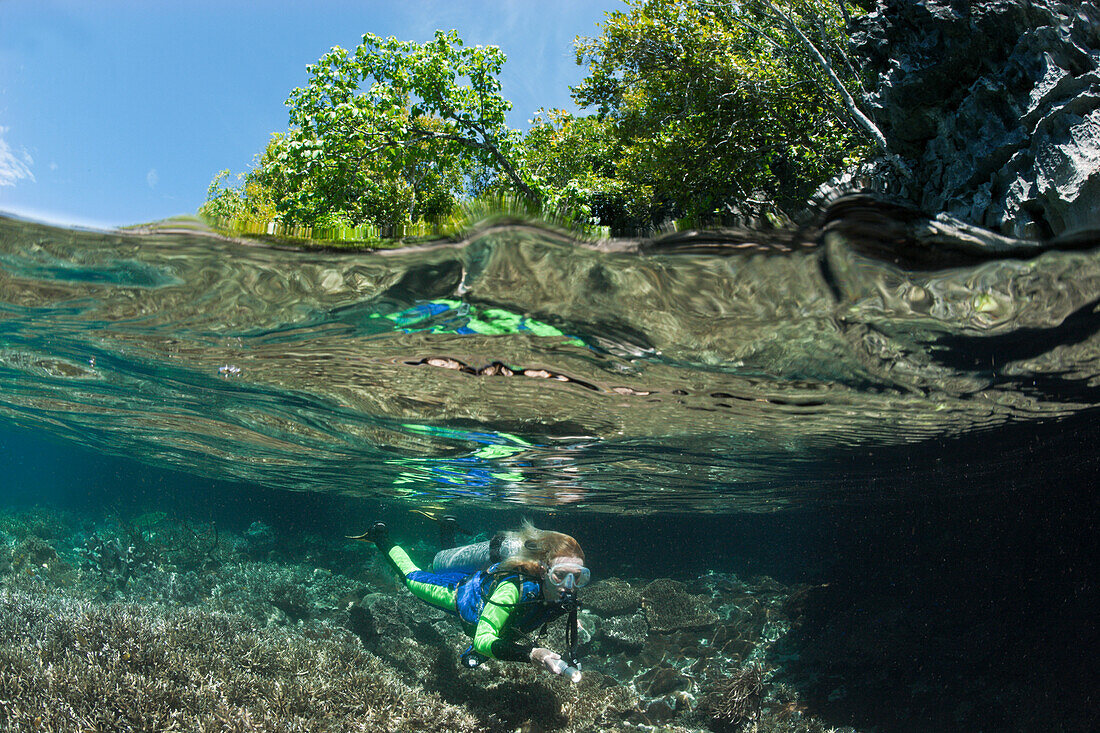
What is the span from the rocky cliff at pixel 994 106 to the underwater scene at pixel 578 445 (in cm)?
73

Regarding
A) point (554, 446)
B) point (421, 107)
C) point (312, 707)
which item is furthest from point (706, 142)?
point (312, 707)

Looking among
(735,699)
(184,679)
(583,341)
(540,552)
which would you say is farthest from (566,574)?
(735,699)

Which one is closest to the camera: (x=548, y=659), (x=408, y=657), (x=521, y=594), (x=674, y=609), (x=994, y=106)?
(x=548, y=659)

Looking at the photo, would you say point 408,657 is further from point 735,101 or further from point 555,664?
point 735,101

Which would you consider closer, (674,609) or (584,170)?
(674,609)

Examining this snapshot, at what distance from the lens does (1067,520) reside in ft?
83.1

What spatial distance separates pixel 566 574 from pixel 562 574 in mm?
73

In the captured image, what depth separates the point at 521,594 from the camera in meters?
10.1

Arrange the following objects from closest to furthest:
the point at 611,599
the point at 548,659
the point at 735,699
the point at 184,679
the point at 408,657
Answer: the point at 548,659 < the point at 184,679 < the point at 735,699 < the point at 408,657 < the point at 611,599

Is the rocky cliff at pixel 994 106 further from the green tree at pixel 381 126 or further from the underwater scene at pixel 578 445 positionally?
the green tree at pixel 381 126

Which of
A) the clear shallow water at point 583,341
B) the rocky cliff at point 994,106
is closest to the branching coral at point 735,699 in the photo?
the clear shallow water at point 583,341

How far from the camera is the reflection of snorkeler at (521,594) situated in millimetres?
8969

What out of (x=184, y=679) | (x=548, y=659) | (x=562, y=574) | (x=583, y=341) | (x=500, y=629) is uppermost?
(x=583, y=341)

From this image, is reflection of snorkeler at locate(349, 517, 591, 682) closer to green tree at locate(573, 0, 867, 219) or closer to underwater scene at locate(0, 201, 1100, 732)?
underwater scene at locate(0, 201, 1100, 732)
